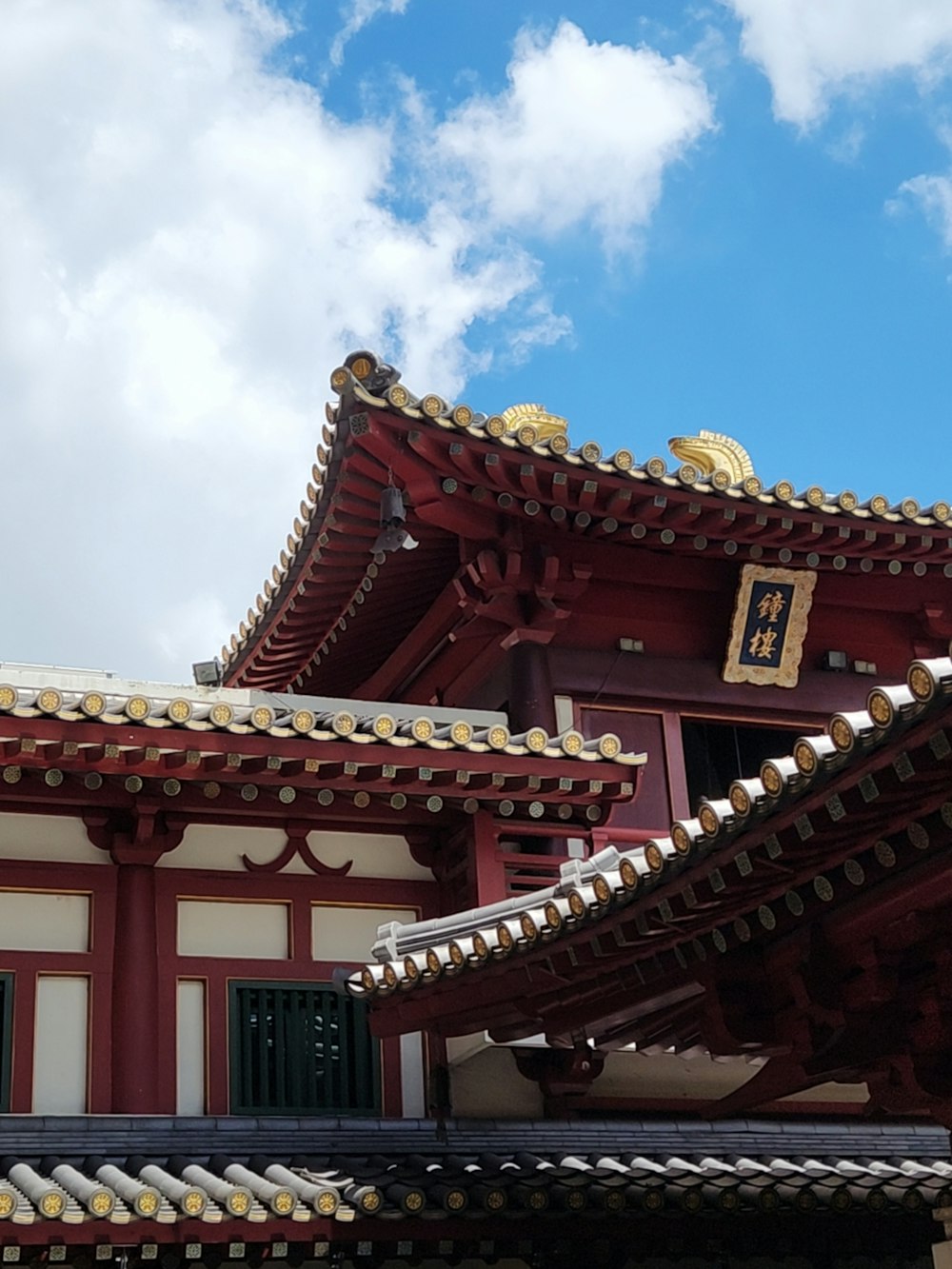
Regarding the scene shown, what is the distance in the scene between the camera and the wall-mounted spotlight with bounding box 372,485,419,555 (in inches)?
569

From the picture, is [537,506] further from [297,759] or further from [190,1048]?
[190,1048]

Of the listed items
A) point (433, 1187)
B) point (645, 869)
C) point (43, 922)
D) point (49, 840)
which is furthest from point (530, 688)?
point (645, 869)

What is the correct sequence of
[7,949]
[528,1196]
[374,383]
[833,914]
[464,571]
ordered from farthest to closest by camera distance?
[464,571] < [374,383] < [7,949] < [528,1196] < [833,914]

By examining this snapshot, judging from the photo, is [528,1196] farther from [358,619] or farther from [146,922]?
[358,619]

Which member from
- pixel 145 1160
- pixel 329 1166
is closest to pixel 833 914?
pixel 329 1166

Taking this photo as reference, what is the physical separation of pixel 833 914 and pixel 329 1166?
4248 millimetres

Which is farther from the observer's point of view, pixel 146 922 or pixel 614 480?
pixel 614 480

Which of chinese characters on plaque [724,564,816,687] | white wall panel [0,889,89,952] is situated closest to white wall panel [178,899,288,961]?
white wall panel [0,889,89,952]

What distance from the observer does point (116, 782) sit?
12.4m

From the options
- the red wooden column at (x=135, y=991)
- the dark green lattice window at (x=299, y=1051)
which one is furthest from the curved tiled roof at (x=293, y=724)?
the dark green lattice window at (x=299, y=1051)

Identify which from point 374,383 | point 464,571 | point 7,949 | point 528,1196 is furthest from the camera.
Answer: point 464,571

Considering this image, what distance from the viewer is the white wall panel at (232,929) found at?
12703 mm

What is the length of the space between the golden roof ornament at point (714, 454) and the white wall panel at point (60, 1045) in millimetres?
8280

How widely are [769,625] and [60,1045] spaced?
7.63 m
